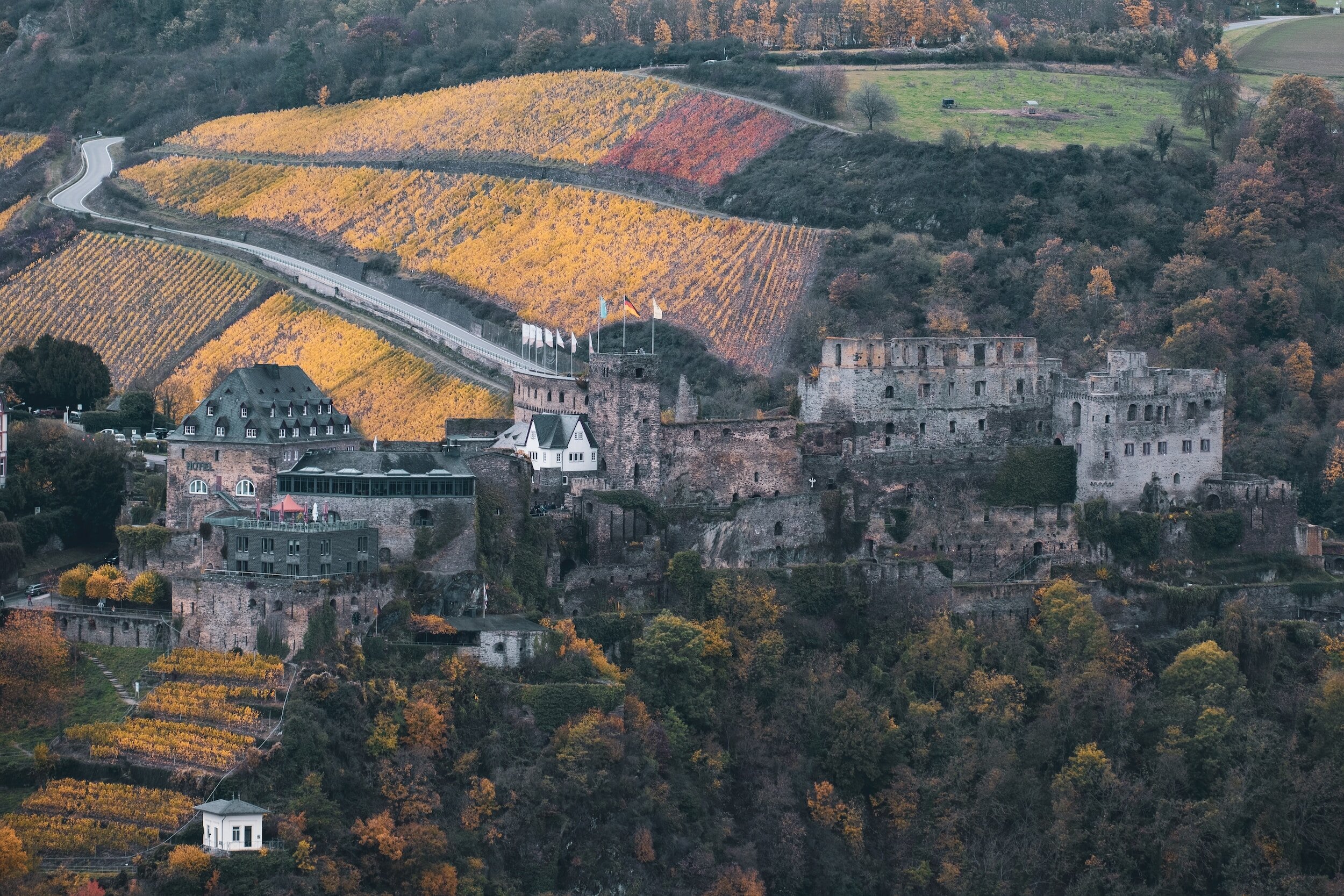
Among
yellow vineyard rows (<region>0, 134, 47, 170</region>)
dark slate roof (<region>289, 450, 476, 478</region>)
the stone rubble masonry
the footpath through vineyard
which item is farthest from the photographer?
yellow vineyard rows (<region>0, 134, 47, 170</region>)

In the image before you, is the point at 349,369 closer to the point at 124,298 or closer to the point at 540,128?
the point at 124,298

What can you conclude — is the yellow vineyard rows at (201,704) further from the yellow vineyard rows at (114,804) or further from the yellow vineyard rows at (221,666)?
the yellow vineyard rows at (114,804)

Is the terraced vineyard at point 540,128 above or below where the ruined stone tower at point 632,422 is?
above

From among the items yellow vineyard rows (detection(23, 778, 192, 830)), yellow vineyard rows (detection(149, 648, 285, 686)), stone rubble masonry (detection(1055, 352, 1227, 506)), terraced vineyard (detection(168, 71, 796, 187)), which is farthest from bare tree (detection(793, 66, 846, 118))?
yellow vineyard rows (detection(23, 778, 192, 830))

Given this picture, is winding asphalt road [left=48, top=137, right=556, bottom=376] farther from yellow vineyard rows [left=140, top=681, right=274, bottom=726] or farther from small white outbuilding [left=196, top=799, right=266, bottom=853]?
small white outbuilding [left=196, top=799, right=266, bottom=853]

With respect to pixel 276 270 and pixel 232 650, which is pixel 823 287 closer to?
pixel 276 270

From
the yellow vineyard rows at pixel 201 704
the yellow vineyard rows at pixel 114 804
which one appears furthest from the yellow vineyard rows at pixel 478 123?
the yellow vineyard rows at pixel 114 804
